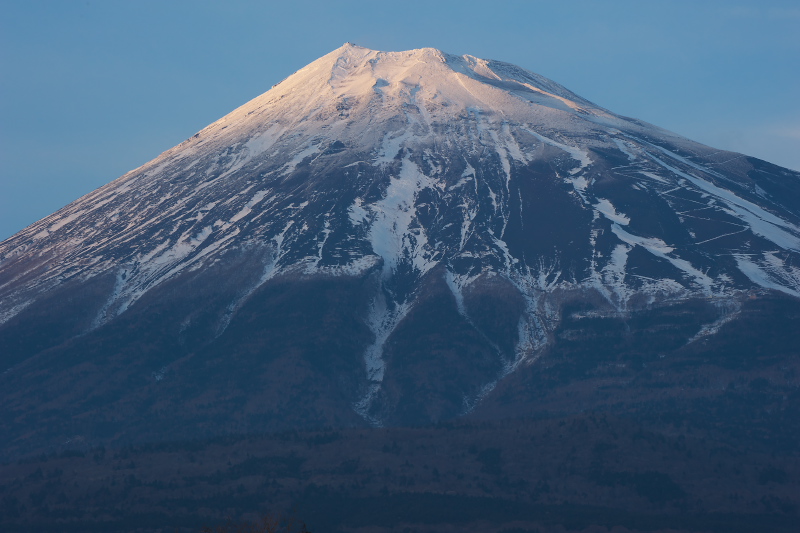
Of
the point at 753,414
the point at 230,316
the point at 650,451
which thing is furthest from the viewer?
the point at 230,316

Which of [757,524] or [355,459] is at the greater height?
[355,459]

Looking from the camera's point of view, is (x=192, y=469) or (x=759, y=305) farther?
(x=759, y=305)

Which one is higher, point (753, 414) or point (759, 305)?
point (759, 305)

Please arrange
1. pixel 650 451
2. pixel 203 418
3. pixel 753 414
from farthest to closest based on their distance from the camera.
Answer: pixel 203 418, pixel 753 414, pixel 650 451

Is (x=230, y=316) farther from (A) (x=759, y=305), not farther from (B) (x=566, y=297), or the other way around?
(A) (x=759, y=305)

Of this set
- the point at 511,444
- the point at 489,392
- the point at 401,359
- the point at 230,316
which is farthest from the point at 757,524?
the point at 230,316

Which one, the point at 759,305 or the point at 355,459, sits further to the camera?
the point at 759,305

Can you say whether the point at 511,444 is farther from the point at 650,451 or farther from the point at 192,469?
the point at 192,469

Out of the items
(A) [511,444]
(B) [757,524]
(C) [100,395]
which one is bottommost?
(B) [757,524]

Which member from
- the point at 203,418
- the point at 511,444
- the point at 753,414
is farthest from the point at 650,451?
the point at 203,418
